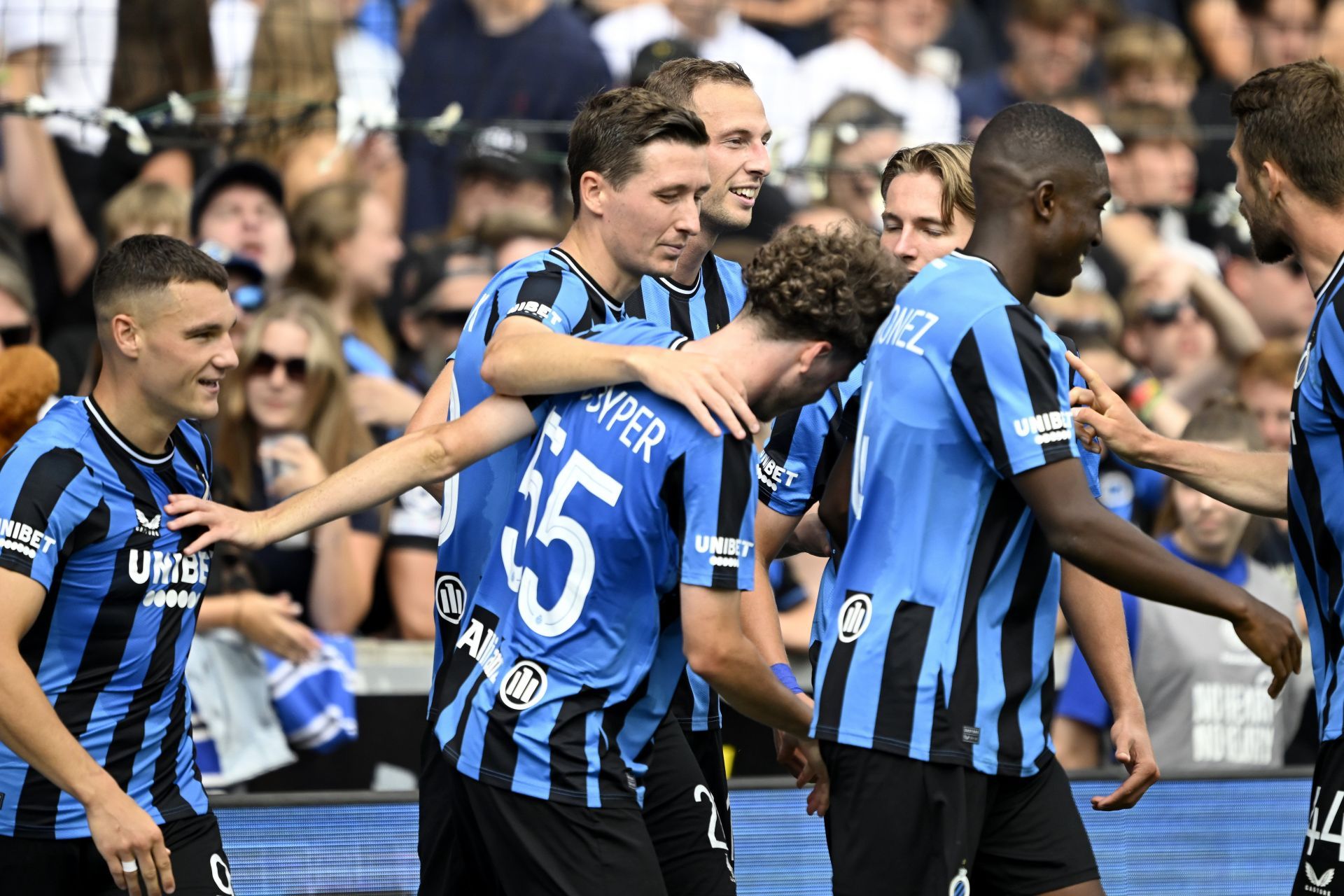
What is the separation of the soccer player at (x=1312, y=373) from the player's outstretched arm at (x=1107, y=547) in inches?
15.8

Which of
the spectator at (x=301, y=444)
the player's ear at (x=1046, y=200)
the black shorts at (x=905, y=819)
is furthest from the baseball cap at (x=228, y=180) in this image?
the black shorts at (x=905, y=819)

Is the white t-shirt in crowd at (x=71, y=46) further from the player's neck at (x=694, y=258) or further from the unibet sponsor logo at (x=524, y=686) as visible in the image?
the unibet sponsor logo at (x=524, y=686)

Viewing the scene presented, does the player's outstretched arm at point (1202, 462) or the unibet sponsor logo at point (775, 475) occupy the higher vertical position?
the player's outstretched arm at point (1202, 462)

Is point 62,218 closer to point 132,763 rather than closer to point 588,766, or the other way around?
point 132,763

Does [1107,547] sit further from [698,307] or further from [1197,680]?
[1197,680]

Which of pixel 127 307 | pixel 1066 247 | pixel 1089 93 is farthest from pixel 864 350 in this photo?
pixel 1089 93

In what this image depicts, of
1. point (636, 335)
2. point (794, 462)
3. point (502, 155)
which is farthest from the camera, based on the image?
point (502, 155)

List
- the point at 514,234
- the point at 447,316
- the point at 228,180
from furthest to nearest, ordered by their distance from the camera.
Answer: the point at 514,234, the point at 447,316, the point at 228,180

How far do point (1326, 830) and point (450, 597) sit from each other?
220cm

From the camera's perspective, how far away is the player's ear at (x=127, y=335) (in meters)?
4.41

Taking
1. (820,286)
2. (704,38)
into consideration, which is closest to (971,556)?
(820,286)

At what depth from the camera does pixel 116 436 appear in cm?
437

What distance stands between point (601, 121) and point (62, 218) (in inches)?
188

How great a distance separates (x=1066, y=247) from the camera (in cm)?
383
